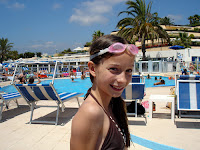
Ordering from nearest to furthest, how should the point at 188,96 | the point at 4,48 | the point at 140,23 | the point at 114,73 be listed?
the point at 114,73 → the point at 188,96 → the point at 140,23 → the point at 4,48

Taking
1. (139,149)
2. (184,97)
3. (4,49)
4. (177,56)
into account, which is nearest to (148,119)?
(184,97)

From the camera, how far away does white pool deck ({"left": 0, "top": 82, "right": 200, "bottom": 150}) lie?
3377mm

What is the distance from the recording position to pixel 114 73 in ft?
3.31

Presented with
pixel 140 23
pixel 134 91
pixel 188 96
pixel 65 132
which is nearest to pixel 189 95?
pixel 188 96

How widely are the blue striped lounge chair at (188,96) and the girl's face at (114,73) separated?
371cm

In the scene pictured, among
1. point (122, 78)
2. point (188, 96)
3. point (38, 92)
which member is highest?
point (122, 78)

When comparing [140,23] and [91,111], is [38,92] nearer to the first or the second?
[91,111]

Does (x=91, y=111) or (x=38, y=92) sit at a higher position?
(x=91, y=111)

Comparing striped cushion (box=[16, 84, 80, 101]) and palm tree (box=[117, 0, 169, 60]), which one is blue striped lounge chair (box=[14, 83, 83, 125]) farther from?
palm tree (box=[117, 0, 169, 60])

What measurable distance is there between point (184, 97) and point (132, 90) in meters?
1.20

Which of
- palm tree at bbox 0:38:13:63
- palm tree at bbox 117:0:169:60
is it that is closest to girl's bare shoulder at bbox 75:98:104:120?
palm tree at bbox 117:0:169:60

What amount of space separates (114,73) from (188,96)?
12.8 feet

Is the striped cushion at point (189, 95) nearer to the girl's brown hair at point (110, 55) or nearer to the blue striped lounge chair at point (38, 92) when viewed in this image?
the blue striped lounge chair at point (38, 92)

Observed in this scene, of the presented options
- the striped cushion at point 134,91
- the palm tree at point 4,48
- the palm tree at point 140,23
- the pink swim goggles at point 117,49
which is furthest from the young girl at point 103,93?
the palm tree at point 4,48
